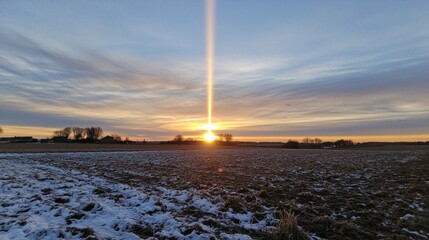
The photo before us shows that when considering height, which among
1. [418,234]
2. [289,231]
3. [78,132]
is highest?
[78,132]

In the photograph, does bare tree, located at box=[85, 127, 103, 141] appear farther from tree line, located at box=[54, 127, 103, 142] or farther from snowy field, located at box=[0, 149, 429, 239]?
snowy field, located at box=[0, 149, 429, 239]

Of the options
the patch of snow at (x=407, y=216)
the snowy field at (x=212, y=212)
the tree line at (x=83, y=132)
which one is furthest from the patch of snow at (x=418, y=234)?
the tree line at (x=83, y=132)

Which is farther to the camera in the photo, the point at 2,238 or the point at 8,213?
the point at 8,213

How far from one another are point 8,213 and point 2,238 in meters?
2.68

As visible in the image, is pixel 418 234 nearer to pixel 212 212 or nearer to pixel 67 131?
pixel 212 212

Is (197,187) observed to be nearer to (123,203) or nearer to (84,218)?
(123,203)

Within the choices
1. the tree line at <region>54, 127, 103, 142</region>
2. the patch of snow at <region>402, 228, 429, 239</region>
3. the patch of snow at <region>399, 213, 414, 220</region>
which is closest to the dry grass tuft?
the patch of snow at <region>402, 228, 429, 239</region>

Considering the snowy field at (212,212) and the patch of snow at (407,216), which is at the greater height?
the snowy field at (212,212)

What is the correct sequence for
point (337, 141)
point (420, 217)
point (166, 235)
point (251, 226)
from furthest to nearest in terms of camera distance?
point (337, 141) < point (420, 217) < point (251, 226) < point (166, 235)

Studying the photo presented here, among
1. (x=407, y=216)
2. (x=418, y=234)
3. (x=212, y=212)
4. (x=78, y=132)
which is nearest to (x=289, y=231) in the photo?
(x=212, y=212)

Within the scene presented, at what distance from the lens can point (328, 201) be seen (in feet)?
36.5

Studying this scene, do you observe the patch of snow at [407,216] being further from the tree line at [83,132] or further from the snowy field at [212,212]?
the tree line at [83,132]

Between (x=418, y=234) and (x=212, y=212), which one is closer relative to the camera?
(x=418, y=234)

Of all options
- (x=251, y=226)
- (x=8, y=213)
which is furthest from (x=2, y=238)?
(x=251, y=226)
